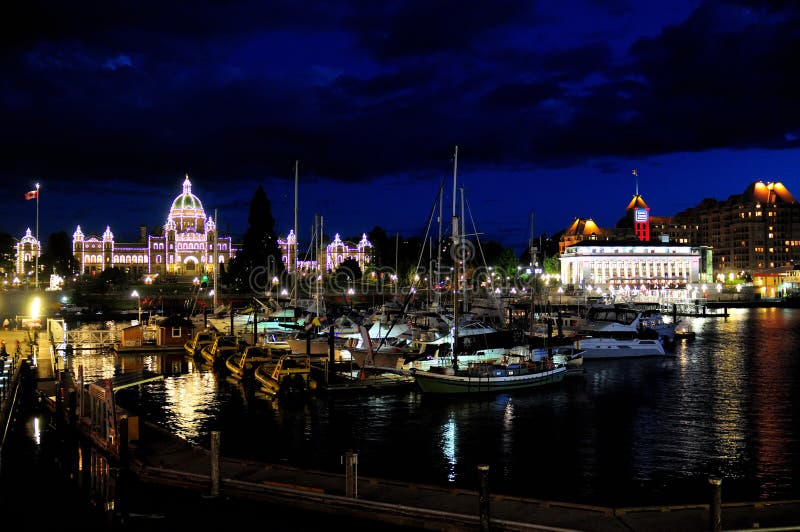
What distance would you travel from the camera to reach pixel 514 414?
36.1 metres

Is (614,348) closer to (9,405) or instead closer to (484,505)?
(9,405)

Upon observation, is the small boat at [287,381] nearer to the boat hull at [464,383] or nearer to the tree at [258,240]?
the boat hull at [464,383]

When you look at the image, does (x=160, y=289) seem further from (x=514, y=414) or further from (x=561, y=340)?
(x=514, y=414)

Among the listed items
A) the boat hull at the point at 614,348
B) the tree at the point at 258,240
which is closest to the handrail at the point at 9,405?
the boat hull at the point at 614,348

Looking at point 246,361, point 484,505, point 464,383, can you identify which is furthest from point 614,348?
point 484,505

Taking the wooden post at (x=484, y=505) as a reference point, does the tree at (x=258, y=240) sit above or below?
above

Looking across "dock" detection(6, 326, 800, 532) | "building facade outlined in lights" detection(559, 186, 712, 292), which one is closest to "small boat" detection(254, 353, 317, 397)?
"dock" detection(6, 326, 800, 532)

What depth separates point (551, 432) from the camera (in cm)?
3256

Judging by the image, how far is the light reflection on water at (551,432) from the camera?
2542 centimetres

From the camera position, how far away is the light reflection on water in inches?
1001

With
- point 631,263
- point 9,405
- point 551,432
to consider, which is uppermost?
point 631,263

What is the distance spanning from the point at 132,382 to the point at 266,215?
4106 inches

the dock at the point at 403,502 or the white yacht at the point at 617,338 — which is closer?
the dock at the point at 403,502

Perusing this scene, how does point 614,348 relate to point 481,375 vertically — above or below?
below
